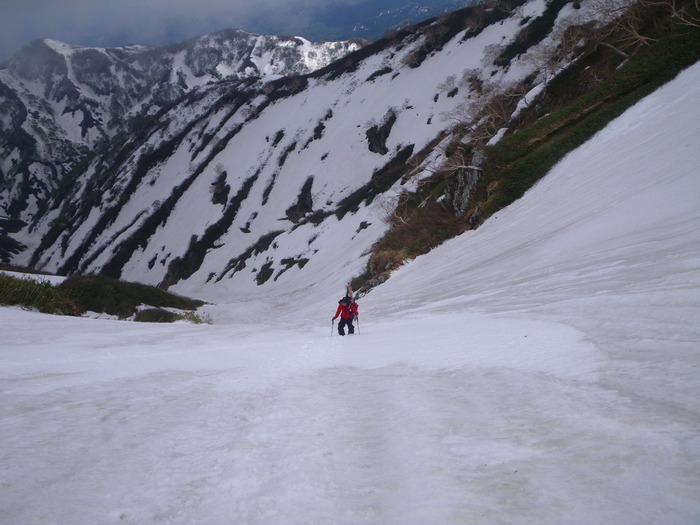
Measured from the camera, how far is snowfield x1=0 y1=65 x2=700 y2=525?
2.24 metres

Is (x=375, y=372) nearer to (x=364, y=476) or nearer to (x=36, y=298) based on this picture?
(x=364, y=476)

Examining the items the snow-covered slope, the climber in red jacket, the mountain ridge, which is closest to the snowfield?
the climber in red jacket

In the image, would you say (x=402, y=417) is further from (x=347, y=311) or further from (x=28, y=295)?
(x=28, y=295)

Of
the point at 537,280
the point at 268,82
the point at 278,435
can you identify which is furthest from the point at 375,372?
the point at 268,82

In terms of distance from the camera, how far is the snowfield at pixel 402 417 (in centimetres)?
224

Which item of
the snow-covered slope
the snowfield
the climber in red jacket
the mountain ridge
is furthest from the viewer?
the snow-covered slope

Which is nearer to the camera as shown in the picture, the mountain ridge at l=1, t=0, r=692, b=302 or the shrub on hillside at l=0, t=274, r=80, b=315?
the shrub on hillside at l=0, t=274, r=80, b=315

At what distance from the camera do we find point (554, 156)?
70.4 feet

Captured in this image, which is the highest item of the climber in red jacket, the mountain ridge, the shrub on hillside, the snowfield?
the mountain ridge

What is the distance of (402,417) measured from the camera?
11.3ft

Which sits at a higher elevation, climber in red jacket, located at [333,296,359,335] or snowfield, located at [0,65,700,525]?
climber in red jacket, located at [333,296,359,335]

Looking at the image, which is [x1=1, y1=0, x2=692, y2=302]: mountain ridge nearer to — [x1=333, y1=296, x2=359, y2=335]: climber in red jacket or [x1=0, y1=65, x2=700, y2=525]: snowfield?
[x1=333, y1=296, x2=359, y2=335]: climber in red jacket

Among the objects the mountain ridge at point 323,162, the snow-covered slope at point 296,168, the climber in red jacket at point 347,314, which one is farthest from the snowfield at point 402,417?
the snow-covered slope at point 296,168

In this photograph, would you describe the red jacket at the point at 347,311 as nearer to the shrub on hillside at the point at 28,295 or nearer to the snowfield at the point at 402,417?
the snowfield at the point at 402,417
